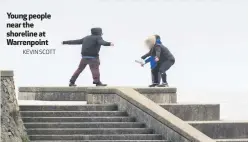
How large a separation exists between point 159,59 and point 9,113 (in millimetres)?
6715

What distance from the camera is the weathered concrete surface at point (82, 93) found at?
23453 mm

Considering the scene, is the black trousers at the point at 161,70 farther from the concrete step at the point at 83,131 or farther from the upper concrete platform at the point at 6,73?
the upper concrete platform at the point at 6,73

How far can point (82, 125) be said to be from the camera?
21.7 m

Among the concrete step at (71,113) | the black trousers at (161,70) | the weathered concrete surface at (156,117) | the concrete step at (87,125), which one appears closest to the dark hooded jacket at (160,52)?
the black trousers at (161,70)

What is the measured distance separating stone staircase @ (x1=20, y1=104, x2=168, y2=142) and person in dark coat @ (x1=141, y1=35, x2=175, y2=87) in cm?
338

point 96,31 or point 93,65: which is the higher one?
point 96,31

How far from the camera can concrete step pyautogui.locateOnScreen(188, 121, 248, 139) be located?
22.3 metres

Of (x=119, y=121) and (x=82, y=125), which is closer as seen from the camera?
(x=82, y=125)

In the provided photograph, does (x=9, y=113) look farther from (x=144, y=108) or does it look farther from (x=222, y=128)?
(x=222, y=128)

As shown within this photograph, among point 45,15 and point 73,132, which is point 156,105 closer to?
point 73,132

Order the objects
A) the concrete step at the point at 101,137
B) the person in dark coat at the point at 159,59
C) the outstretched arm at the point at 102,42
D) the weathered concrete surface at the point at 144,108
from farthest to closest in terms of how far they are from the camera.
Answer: the person in dark coat at the point at 159,59 < the outstretched arm at the point at 102,42 < the concrete step at the point at 101,137 < the weathered concrete surface at the point at 144,108

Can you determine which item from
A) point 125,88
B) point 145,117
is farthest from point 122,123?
point 125,88

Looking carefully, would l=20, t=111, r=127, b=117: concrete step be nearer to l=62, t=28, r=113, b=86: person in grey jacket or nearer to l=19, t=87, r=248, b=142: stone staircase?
l=19, t=87, r=248, b=142: stone staircase

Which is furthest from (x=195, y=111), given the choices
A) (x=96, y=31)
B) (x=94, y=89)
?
(x=96, y=31)
